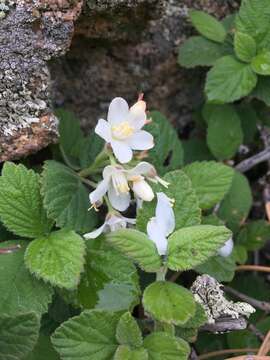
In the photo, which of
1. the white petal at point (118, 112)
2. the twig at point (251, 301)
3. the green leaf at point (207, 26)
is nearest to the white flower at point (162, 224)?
the white petal at point (118, 112)

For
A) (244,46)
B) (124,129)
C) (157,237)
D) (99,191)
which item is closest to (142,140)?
(124,129)

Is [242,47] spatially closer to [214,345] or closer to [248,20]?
[248,20]

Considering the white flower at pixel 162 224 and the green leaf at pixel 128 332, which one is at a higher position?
the white flower at pixel 162 224

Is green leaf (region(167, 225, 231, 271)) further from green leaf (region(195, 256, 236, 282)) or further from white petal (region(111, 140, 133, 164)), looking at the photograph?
green leaf (region(195, 256, 236, 282))

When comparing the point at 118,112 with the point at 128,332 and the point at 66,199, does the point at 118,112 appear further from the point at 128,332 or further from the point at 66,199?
the point at 128,332

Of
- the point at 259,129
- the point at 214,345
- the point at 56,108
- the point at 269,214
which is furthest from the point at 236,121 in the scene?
the point at 214,345

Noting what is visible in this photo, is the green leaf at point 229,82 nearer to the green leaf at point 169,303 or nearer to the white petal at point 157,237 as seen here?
the white petal at point 157,237
